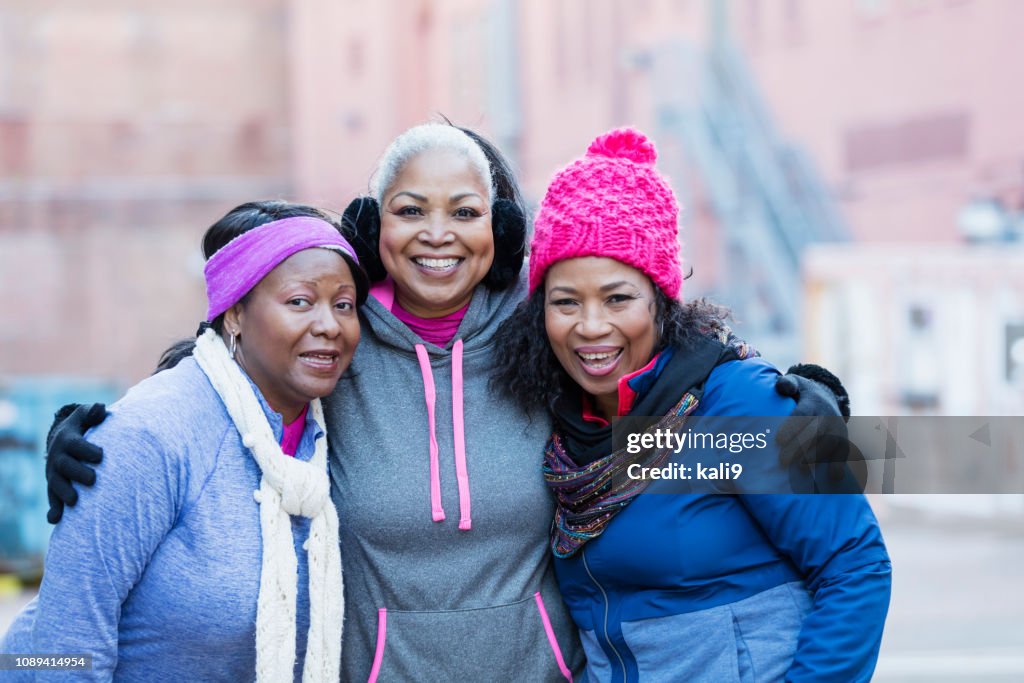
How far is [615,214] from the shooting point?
7.84 ft

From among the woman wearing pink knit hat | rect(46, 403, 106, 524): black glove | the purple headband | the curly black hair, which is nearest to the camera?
rect(46, 403, 106, 524): black glove

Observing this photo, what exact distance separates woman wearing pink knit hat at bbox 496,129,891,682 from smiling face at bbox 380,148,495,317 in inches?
7.4

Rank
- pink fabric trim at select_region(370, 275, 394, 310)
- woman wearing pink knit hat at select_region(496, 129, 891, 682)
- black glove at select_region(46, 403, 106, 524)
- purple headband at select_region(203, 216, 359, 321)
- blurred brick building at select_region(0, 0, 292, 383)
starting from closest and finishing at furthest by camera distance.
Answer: black glove at select_region(46, 403, 106, 524), woman wearing pink knit hat at select_region(496, 129, 891, 682), purple headband at select_region(203, 216, 359, 321), pink fabric trim at select_region(370, 275, 394, 310), blurred brick building at select_region(0, 0, 292, 383)

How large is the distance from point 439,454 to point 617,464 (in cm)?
45

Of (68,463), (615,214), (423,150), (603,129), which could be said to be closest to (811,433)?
(615,214)

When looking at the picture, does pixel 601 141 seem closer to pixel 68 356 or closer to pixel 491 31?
pixel 491 31

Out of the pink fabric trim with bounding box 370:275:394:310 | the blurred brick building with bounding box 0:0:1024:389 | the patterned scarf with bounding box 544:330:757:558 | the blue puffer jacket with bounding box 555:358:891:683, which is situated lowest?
the blue puffer jacket with bounding box 555:358:891:683

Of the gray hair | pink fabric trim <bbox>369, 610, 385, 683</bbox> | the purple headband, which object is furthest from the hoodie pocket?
the gray hair

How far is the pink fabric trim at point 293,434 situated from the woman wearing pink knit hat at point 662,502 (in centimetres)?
55

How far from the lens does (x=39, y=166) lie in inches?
584

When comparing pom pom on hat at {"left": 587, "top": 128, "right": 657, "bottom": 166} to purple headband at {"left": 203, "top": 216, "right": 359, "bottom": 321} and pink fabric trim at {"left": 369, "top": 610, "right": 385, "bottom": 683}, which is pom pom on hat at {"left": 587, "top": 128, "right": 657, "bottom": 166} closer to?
purple headband at {"left": 203, "top": 216, "right": 359, "bottom": 321}

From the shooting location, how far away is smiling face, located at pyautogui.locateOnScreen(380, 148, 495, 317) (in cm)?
260

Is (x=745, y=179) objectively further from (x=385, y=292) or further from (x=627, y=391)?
(x=627, y=391)

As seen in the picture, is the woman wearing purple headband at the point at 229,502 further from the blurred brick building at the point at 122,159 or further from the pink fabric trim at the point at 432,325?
the blurred brick building at the point at 122,159
